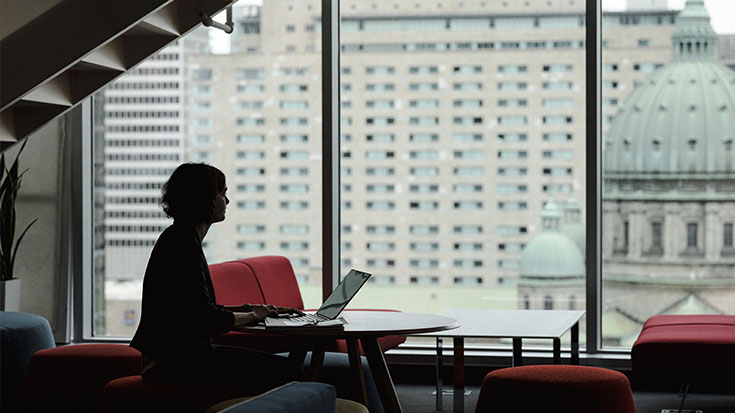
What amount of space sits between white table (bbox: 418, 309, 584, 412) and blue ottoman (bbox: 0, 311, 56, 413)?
6.49 feet

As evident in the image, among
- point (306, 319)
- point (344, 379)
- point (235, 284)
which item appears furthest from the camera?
point (235, 284)

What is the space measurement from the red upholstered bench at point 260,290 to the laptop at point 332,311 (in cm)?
82

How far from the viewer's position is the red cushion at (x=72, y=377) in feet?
12.8

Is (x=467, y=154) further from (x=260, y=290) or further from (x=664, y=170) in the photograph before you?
(x=260, y=290)

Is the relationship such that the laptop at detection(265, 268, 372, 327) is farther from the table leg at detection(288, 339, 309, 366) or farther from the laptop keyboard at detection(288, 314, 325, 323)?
the table leg at detection(288, 339, 309, 366)

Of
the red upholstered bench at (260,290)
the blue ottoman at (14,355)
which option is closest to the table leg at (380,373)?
the red upholstered bench at (260,290)

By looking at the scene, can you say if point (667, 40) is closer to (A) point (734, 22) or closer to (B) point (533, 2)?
(A) point (734, 22)

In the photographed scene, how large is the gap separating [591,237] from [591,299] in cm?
40

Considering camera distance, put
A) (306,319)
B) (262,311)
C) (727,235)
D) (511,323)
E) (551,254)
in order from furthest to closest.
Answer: (551,254), (727,235), (511,323), (306,319), (262,311)

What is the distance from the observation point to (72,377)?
391 centimetres

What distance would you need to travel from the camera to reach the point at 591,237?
19.0 feet

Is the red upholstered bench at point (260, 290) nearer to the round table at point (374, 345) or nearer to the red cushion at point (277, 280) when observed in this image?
the red cushion at point (277, 280)

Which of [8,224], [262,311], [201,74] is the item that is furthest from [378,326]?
[8,224]

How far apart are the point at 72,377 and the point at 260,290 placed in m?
1.43
